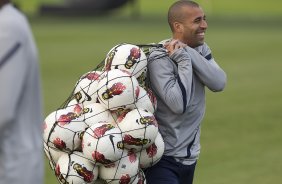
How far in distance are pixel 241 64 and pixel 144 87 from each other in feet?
63.7

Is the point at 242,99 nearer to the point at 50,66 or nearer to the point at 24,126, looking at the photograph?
the point at 50,66

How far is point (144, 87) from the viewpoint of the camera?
6297mm

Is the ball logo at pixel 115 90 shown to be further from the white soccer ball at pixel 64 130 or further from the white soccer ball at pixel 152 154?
the white soccer ball at pixel 152 154

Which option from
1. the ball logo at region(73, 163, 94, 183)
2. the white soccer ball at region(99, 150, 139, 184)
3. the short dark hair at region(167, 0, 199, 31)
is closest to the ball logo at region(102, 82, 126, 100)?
the white soccer ball at region(99, 150, 139, 184)

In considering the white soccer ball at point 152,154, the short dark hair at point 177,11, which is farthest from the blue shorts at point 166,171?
the short dark hair at point 177,11

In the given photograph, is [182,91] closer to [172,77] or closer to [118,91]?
[172,77]

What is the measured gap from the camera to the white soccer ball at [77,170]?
596 centimetres

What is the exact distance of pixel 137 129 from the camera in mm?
5953

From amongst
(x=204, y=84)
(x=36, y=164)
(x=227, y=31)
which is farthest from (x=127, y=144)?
(x=227, y=31)

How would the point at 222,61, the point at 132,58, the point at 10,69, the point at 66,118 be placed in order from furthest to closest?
the point at 222,61 → the point at 132,58 → the point at 66,118 → the point at 10,69

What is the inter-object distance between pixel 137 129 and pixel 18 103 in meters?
2.06

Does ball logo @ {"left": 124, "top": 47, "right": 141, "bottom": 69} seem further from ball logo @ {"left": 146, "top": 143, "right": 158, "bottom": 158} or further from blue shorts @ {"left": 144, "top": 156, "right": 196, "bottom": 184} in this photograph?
blue shorts @ {"left": 144, "top": 156, "right": 196, "bottom": 184}

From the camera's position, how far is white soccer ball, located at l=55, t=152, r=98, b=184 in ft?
19.6

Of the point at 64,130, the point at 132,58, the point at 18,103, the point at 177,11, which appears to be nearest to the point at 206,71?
the point at 177,11
